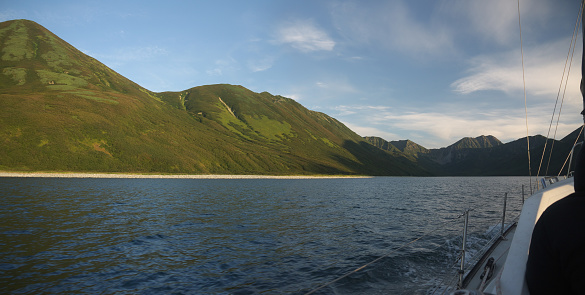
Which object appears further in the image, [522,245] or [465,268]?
[465,268]

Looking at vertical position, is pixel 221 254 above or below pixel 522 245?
below

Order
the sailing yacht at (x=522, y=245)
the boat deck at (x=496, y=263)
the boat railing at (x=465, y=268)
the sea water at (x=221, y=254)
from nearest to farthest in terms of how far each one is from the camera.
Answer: the sailing yacht at (x=522, y=245)
the boat railing at (x=465, y=268)
the boat deck at (x=496, y=263)
the sea water at (x=221, y=254)

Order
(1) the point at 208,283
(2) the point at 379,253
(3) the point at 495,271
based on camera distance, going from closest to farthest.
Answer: (3) the point at 495,271, (1) the point at 208,283, (2) the point at 379,253

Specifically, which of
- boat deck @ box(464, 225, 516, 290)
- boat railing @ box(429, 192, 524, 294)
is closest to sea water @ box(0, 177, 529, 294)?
boat railing @ box(429, 192, 524, 294)

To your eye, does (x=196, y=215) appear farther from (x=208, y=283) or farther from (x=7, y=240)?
(x=208, y=283)

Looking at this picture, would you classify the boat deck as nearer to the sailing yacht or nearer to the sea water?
the sea water

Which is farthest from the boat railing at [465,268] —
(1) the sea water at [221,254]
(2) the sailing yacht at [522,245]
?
(2) the sailing yacht at [522,245]

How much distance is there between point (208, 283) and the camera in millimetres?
13125

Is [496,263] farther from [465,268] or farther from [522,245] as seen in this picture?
[522,245]

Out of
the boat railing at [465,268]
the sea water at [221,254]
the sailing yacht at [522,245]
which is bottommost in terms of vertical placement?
the sea water at [221,254]

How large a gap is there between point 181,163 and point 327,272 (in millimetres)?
168529

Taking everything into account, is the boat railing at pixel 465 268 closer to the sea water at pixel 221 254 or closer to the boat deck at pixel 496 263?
the boat deck at pixel 496 263

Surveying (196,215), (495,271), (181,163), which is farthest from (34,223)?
(181,163)

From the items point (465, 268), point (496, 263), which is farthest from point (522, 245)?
point (465, 268)
